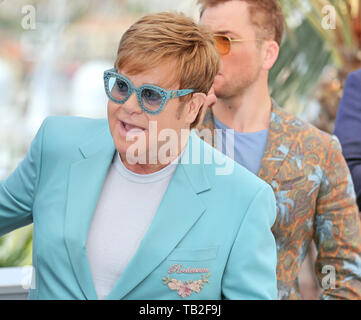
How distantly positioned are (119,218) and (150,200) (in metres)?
0.11

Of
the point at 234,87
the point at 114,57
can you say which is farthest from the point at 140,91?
the point at 234,87

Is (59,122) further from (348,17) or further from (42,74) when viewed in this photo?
(42,74)

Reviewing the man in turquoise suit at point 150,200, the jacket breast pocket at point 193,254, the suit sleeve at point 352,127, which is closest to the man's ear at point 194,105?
the man in turquoise suit at point 150,200

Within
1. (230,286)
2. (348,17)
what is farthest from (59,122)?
(348,17)

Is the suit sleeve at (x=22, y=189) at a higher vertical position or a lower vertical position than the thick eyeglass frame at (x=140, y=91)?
lower

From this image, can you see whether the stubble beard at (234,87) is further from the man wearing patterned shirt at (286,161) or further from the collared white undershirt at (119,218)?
the collared white undershirt at (119,218)

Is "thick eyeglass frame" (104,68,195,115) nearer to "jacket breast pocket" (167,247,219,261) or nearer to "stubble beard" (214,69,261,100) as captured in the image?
"jacket breast pocket" (167,247,219,261)

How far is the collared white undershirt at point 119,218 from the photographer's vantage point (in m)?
1.74

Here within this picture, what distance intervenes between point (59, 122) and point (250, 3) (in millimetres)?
989

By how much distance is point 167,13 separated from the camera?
1763 millimetres

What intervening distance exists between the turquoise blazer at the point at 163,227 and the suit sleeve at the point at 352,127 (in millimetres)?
885

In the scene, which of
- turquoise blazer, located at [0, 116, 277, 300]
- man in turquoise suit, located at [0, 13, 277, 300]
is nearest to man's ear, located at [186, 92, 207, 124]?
man in turquoise suit, located at [0, 13, 277, 300]

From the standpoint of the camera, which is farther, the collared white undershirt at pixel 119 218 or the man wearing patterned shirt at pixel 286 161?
the man wearing patterned shirt at pixel 286 161

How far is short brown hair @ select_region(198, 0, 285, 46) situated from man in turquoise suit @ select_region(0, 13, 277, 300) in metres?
0.67
